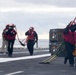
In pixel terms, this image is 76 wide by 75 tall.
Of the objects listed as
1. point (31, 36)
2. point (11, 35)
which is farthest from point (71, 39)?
point (31, 36)

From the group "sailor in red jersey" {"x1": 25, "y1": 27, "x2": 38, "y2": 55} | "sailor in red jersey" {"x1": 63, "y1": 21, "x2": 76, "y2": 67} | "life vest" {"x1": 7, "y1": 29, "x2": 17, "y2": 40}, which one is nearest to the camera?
"sailor in red jersey" {"x1": 63, "y1": 21, "x2": 76, "y2": 67}

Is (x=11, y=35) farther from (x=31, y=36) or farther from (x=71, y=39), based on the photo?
(x=71, y=39)

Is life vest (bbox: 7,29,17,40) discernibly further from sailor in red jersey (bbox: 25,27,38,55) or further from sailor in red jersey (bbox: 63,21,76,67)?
sailor in red jersey (bbox: 63,21,76,67)

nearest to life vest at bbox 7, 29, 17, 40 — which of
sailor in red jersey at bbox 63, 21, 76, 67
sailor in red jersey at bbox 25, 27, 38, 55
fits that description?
sailor in red jersey at bbox 25, 27, 38, 55

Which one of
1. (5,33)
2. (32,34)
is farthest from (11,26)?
(32,34)

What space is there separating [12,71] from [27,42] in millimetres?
15431

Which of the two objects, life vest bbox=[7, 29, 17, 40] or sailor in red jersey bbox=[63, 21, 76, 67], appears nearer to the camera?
sailor in red jersey bbox=[63, 21, 76, 67]

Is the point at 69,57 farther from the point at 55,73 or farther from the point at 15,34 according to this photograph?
the point at 15,34

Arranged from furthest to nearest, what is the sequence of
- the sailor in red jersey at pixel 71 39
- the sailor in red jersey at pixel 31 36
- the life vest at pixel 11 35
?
1. the sailor in red jersey at pixel 31 36
2. the life vest at pixel 11 35
3. the sailor in red jersey at pixel 71 39

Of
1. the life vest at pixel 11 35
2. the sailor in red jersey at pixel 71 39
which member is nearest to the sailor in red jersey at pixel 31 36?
the life vest at pixel 11 35

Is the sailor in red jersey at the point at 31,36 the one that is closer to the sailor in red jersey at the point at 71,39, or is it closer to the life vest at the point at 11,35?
the life vest at the point at 11,35

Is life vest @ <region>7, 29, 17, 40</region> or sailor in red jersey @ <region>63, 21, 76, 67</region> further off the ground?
life vest @ <region>7, 29, 17, 40</region>

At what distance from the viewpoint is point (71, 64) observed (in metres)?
20.6

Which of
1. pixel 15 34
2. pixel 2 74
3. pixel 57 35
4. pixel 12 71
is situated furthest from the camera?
pixel 57 35
